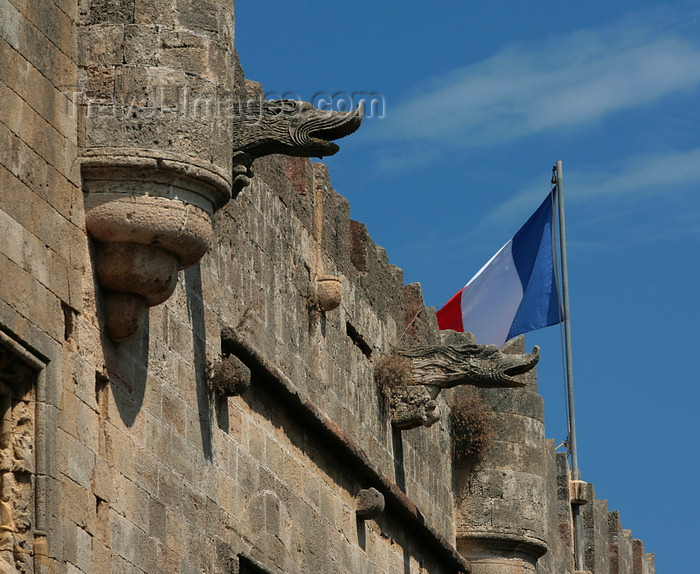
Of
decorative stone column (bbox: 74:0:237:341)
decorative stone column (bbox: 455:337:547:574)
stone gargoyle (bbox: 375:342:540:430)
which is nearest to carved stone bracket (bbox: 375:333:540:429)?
stone gargoyle (bbox: 375:342:540:430)

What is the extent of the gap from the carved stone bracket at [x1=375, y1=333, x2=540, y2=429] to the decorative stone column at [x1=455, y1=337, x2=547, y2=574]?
1.73 m

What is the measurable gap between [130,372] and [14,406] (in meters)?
1.12

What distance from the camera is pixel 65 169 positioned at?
29.7 ft

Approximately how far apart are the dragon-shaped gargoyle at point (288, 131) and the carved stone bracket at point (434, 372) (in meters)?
4.28

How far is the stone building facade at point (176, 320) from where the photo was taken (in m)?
8.56

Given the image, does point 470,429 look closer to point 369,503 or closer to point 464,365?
point 464,365

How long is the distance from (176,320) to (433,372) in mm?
4794

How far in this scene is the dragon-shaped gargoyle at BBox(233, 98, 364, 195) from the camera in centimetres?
1033

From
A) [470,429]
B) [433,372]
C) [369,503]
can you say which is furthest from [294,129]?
[470,429]

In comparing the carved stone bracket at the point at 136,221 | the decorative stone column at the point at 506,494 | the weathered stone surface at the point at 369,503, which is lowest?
the weathered stone surface at the point at 369,503

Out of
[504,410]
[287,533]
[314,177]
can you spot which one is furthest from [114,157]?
[504,410]

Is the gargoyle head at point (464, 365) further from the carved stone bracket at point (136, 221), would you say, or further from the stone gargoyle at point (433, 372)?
the carved stone bracket at point (136, 221)

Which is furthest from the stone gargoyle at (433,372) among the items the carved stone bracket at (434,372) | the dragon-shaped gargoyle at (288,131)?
the dragon-shaped gargoyle at (288,131)

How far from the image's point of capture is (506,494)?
54.5ft
